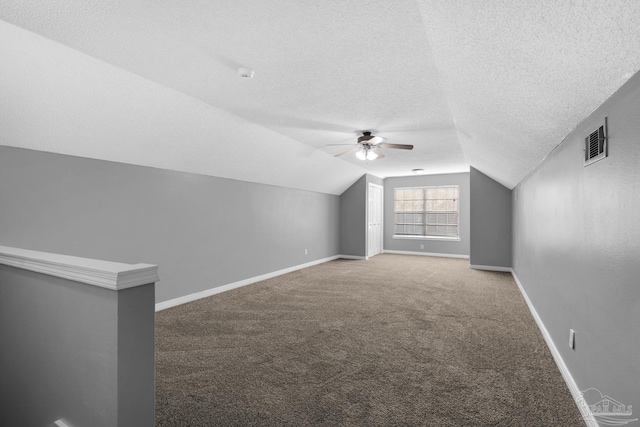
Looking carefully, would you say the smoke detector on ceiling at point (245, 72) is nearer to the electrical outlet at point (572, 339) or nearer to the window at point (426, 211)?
the electrical outlet at point (572, 339)

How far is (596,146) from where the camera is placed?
5.83 ft

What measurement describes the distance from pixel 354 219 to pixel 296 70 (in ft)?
21.0

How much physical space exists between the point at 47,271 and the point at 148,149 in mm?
2394

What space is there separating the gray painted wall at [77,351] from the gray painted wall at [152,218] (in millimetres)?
1230

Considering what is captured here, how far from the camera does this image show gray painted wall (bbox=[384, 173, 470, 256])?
29.2 feet

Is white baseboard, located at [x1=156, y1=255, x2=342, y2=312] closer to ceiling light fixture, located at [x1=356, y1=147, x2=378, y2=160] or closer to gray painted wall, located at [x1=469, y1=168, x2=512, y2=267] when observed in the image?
ceiling light fixture, located at [x1=356, y1=147, x2=378, y2=160]

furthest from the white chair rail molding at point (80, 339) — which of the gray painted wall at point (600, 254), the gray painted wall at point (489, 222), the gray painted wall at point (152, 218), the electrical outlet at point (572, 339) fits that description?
the gray painted wall at point (489, 222)

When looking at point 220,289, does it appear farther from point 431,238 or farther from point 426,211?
point 426,211

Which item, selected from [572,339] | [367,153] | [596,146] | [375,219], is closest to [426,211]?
[375,219]

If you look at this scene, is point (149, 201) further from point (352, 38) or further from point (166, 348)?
point (352, 38)

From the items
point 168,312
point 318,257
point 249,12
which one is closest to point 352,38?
point 249,12

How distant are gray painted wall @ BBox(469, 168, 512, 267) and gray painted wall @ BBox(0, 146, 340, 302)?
4142 mm

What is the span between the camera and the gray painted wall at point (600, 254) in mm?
1382

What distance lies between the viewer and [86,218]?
3.38m
